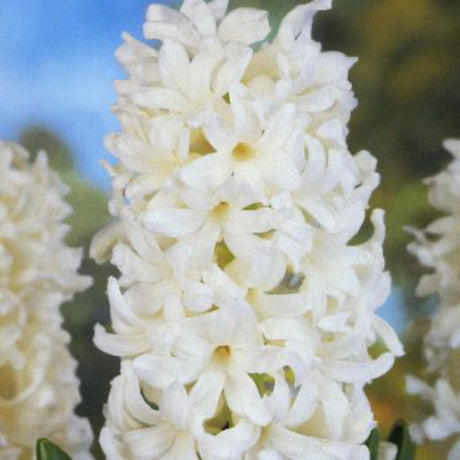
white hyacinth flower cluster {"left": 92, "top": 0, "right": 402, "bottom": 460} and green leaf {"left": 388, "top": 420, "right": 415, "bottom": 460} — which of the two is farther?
green leaf {"left": 388, "top": 420, "right": 415, "bottom": 460}

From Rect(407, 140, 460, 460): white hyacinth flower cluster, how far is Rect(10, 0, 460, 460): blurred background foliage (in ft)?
0.56

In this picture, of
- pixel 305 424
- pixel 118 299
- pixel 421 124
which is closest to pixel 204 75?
pixel 118 299

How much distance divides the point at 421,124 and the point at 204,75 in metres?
0.84

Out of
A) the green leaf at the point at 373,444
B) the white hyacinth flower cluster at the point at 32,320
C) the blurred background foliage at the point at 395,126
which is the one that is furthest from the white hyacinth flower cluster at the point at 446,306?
the white hyacinth flower cluster at the point at 32,320

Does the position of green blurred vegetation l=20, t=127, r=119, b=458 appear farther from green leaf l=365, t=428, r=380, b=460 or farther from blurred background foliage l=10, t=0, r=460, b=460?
green leaf l=365, t=428, r=380, b=460

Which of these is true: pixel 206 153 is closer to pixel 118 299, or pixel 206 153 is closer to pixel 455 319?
pixel 118 299

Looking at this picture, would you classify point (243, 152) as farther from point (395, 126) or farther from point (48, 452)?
point (395, 126)

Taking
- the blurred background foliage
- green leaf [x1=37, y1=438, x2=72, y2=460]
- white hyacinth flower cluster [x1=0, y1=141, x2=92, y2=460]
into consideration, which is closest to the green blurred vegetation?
the blurred background foliage

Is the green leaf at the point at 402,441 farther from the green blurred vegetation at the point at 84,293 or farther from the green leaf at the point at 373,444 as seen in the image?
the green blurred vegetation at the point at 84,293

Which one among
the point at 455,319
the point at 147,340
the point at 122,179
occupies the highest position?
the point at 122,179

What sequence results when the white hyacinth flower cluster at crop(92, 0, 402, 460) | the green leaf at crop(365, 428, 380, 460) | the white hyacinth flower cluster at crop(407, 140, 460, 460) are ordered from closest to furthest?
the white hyacinth flower cluster at crop(92, 0, 402, 460) < the green leaf at crop(365, 428, 380, 460) < the white hyacinth flower cluster at crop(407, 140, 460, 460)

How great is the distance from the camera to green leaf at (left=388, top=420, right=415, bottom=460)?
1062 millimetres

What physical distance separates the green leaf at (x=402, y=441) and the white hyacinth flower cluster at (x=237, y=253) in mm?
149

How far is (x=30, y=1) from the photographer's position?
1.48 meters
